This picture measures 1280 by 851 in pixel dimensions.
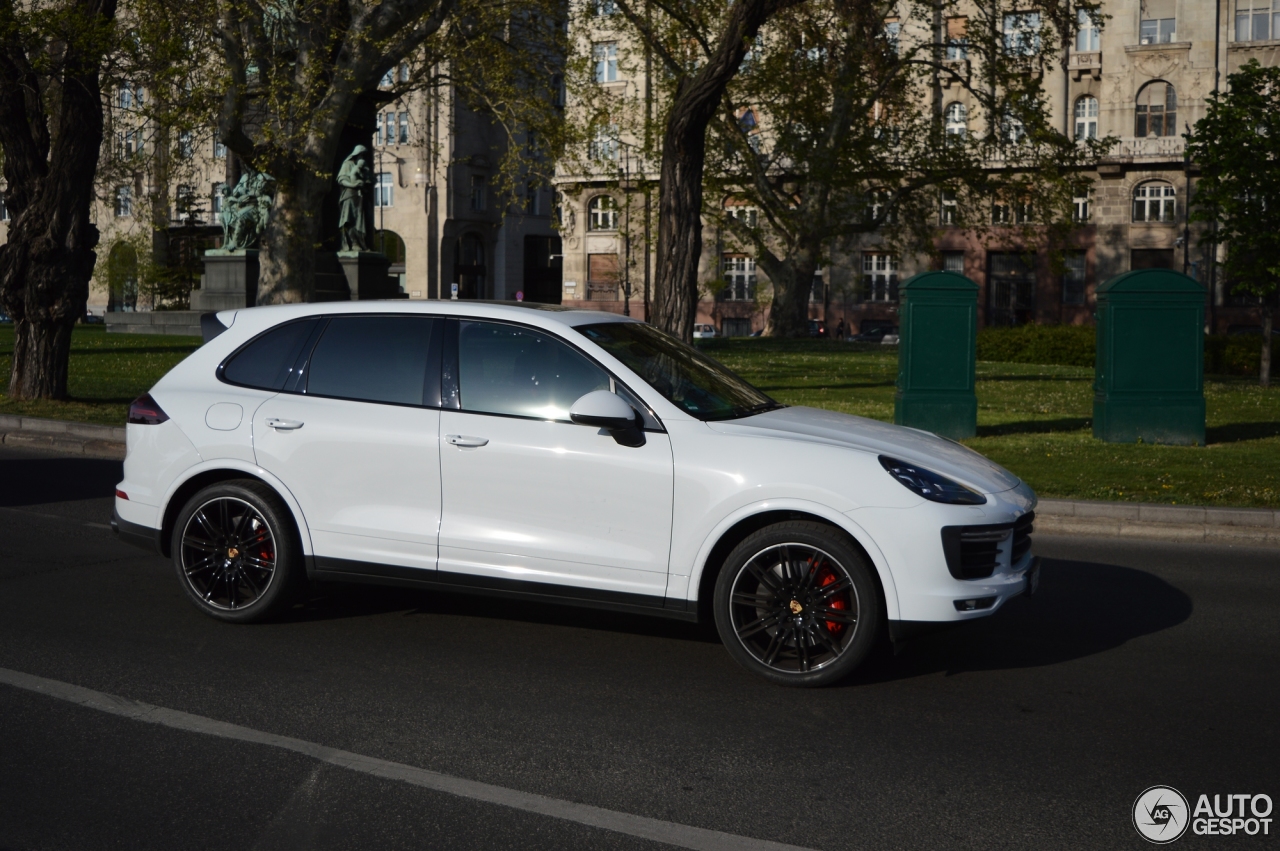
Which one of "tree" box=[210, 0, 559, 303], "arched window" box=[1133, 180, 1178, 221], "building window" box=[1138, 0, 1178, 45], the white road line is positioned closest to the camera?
the white road line

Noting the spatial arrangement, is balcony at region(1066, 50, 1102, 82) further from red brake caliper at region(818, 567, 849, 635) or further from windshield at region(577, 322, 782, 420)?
red brake caliper at region(818, 567, 849, 635)

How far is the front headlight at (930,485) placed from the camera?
5.42 m

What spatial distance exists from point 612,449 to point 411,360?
1.22 metres

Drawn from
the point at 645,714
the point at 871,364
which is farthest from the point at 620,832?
the point at 871,364

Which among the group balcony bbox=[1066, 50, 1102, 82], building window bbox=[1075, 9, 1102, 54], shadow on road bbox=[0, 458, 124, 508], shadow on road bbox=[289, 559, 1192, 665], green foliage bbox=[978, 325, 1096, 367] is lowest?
shadow on road bbox=[289, 559, 1192, 665]

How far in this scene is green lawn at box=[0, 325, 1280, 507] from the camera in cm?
1125

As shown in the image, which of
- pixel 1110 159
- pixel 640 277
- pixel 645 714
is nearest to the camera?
pixel 645 714

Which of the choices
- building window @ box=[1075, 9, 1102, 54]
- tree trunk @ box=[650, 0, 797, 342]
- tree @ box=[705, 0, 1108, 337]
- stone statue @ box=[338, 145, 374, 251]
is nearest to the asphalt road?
tree trunk @ box=[650, 0, 797, 342]

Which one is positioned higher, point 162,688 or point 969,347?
point 969,347

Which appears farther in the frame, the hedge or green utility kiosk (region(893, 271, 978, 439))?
the hedge

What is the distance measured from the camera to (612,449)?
5.71 meters

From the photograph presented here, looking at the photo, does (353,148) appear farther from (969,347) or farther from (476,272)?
(476,272)
